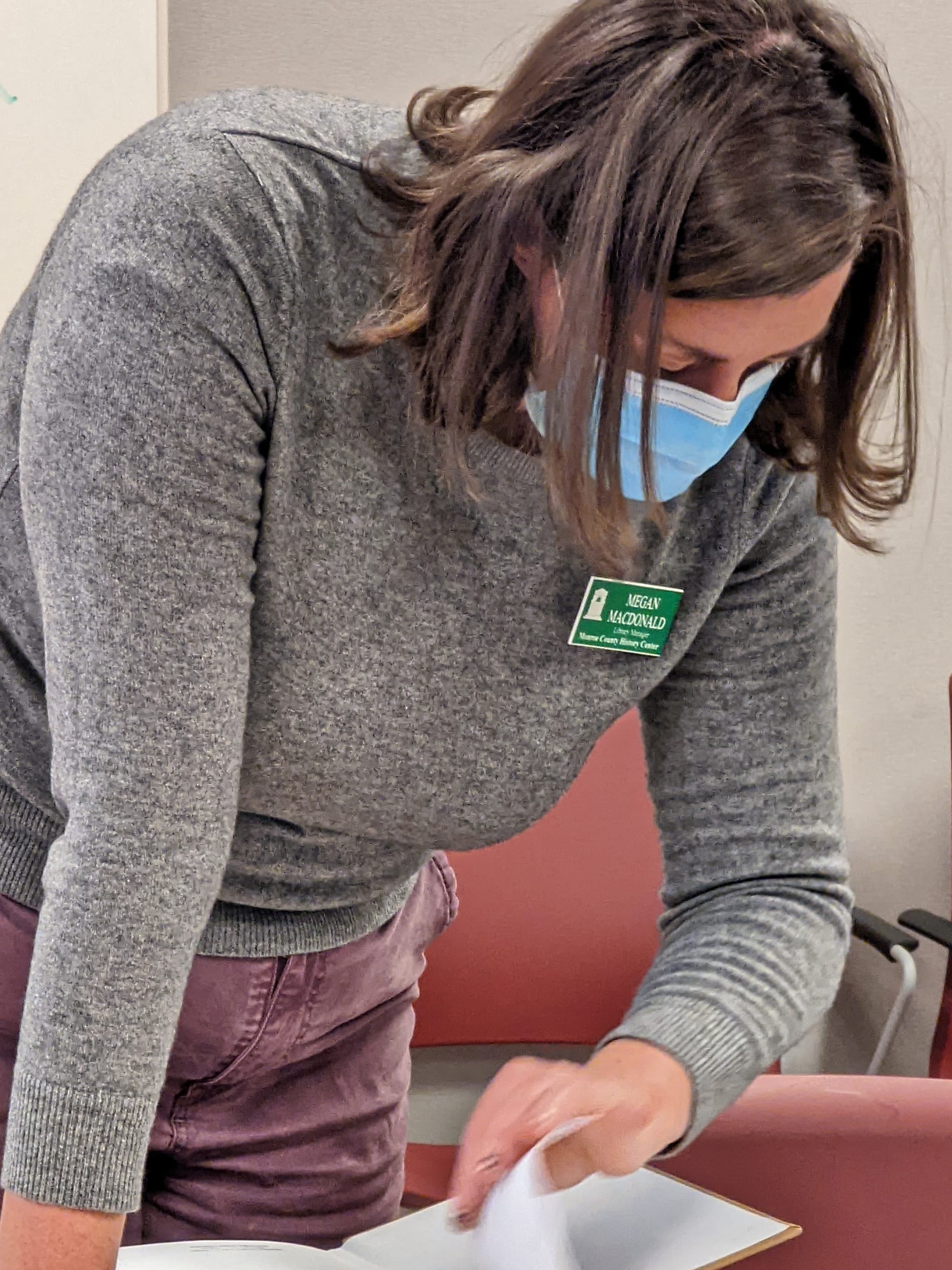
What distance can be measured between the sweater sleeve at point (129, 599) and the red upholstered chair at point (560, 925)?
0.92m

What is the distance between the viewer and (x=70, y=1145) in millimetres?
604

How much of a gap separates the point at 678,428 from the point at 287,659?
246 millimetres

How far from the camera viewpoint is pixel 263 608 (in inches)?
27.6

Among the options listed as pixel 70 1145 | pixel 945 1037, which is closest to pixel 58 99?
pixel 70 1145

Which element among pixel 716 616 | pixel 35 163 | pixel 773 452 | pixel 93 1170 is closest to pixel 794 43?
pixel 773 452

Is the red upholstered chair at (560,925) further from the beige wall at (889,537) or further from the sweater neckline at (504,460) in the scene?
the sweater neckline at (504,460)

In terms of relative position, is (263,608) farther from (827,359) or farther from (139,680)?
(827,359)

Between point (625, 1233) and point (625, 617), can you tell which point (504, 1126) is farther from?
point (625, 617)

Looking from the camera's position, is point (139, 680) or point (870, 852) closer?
point (139, 680)

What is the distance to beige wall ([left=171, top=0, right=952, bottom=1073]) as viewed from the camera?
169 centimetres

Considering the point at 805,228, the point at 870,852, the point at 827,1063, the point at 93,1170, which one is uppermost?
the point at 805,228

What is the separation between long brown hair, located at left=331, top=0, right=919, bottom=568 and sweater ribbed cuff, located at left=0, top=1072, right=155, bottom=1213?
366 mm

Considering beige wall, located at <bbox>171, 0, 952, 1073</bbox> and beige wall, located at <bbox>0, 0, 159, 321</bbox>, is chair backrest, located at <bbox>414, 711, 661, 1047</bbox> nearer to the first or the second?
beige wall, located at <bbox>171, 0, 952, 1073</bbox>

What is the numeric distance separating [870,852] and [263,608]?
152 centimetres
